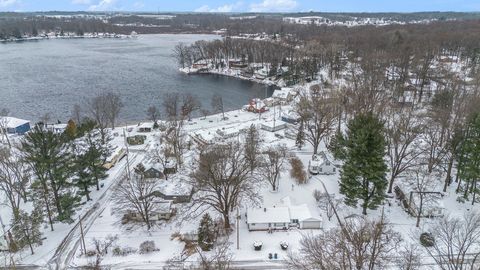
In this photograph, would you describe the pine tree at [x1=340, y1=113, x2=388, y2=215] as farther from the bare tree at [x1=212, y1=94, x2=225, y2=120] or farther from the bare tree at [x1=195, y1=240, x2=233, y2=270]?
the bare tree at [x1=212, y1=94, x2=225, y2=120]

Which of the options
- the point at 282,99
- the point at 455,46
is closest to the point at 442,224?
the point at 282,99

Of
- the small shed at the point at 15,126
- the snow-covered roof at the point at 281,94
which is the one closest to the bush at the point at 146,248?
the small shed at the point at 15,126

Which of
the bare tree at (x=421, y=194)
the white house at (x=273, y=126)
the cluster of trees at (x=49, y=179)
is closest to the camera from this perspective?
the cluster of trees at (x=49, y=179)

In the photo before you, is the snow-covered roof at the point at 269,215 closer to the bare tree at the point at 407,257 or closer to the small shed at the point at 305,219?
the small shed at the point at 305,219

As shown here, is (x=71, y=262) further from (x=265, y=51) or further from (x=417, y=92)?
(x=265, y=51)

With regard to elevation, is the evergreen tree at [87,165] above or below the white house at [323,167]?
above

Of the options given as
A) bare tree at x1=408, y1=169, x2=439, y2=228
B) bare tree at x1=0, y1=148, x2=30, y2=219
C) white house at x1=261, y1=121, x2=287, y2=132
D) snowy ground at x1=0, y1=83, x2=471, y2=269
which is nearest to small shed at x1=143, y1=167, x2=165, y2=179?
snowy ground at x1=0, y1=83, x2=471, y2=269

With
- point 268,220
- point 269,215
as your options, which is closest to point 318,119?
point 269,215
